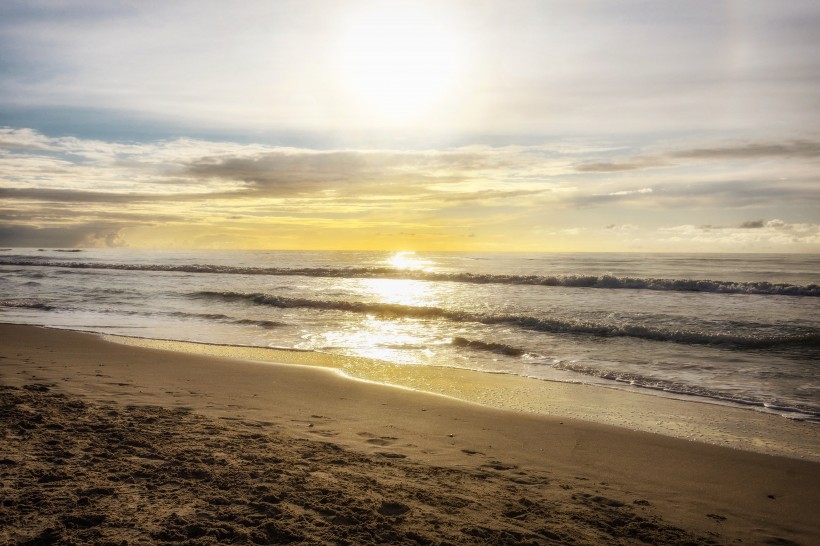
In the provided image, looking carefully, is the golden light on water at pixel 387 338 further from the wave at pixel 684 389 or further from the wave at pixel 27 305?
the wave at pixel 27 305

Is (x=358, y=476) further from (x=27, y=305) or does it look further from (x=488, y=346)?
(x=27, y=305)

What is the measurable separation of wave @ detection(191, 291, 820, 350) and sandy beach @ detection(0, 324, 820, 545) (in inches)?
270

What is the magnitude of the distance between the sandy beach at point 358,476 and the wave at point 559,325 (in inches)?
270

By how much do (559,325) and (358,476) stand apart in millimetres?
12235

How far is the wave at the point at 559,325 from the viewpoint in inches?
536

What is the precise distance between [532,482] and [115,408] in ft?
15.6

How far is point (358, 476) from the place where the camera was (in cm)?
465

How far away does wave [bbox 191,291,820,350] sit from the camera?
1361 cm

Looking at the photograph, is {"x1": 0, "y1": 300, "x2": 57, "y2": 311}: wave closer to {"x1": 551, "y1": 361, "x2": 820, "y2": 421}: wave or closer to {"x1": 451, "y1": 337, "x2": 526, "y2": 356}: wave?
{"x1": 451, "y1": 337, "x2": 526, "y2": 356}: wave

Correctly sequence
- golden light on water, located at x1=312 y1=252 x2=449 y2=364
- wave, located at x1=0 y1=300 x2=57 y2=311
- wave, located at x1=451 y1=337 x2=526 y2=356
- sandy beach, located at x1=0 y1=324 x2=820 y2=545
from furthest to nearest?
wave, located at x1=0 y1=300 x2=57 y2=311
wave, located at x1=451 y1=337 x2=526 y2=356
golden light on water, located at x1=312 y1=252 x2=449 y2=364
sandy beach, located at x1=0 y1=324 x2=820 y2=545

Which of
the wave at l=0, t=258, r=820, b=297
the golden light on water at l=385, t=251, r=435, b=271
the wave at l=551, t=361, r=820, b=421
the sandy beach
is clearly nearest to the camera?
the sandy beach

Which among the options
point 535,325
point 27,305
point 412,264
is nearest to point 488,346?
point 535,325

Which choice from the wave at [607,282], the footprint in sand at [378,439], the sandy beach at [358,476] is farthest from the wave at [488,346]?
the wave at [607,282]

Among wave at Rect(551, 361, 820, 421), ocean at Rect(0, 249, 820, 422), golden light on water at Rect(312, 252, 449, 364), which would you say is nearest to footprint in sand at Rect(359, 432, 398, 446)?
ocean at Rect(0, 249, 820, 422)
